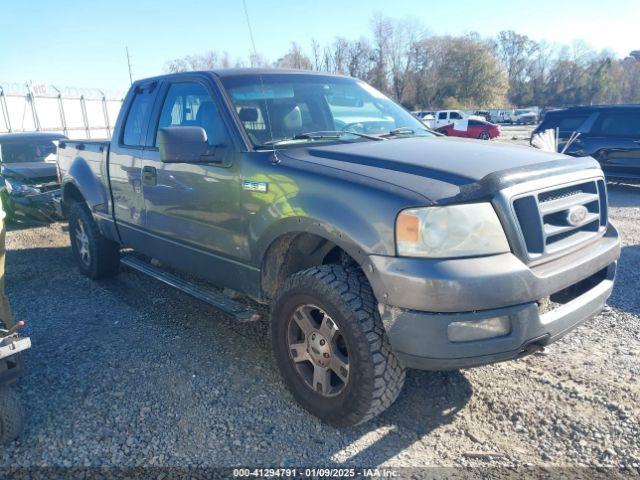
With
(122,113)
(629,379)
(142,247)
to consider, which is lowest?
(629,379)

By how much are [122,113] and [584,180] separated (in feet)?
12.7

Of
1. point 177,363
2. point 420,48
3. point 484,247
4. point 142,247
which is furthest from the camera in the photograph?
point 420,48

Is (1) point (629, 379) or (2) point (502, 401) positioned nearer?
(2) point (502, 401)

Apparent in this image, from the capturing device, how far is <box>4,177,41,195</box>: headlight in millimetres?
8133

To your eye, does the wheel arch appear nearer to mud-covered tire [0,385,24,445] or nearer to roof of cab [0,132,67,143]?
mud-covered tire [0,385,24,445]

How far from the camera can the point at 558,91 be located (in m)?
77.9

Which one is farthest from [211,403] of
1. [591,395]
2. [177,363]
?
[591,395]

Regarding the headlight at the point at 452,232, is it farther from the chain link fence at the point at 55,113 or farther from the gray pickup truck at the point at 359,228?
the chain link fence at the point at 55,113

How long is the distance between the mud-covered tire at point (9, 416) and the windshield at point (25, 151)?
8.24 metres

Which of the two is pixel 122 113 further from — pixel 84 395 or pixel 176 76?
pixel 84 395

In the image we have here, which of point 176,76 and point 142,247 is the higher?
point 176,76

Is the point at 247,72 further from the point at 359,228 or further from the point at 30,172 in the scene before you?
the point at 30,172

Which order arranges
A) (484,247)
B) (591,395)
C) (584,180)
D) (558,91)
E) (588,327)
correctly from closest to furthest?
(484,247), (584,180), (591,395), (588,327), (558,91)

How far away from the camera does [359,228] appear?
2490 millimetres
